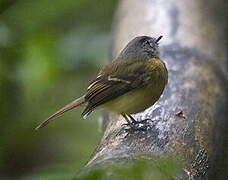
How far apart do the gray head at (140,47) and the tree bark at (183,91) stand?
9 centimetres

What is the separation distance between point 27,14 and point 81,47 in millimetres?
686

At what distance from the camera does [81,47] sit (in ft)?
20.2

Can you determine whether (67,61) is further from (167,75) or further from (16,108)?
(167,75)

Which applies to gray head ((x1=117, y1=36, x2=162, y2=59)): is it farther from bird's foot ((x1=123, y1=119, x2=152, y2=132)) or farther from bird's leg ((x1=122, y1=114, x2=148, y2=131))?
bird's foot ((x1=123, y1=119, x2=152, y2=132))

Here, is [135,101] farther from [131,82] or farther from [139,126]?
[139,126]

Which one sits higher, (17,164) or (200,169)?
(200,169)

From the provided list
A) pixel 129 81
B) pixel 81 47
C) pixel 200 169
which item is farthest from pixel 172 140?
pixel 81 47

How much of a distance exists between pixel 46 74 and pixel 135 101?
6.74ft

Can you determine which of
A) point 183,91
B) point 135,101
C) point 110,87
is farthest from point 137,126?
point 110,87

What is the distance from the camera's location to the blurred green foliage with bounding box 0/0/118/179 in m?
5.55

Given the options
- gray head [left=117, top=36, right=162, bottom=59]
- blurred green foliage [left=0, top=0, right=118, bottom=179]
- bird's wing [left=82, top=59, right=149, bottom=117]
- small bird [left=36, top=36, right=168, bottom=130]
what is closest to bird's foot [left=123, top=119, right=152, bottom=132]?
small bird [left=36, top=36, right=168, bottom=130]

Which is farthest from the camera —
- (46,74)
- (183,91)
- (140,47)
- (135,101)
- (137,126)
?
(46,74)

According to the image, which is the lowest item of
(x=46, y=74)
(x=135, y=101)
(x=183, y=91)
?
(x=46, y=74)

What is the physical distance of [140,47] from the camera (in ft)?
14.5
